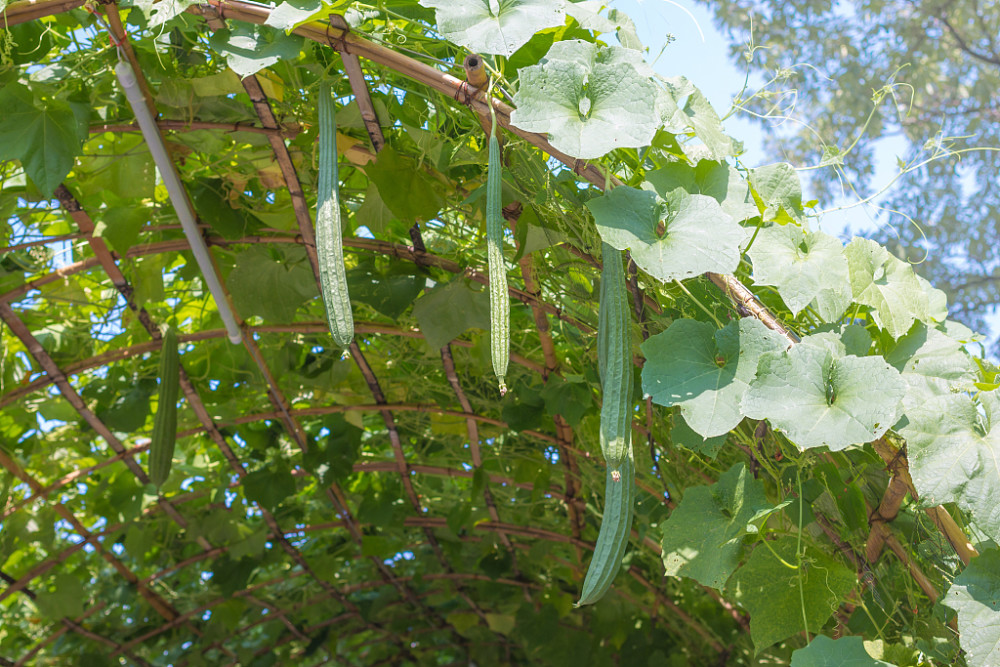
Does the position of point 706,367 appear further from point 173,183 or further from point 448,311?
point 173,183

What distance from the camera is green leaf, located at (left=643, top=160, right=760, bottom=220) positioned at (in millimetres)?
957

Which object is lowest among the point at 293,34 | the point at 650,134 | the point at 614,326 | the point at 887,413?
the point at 887,413

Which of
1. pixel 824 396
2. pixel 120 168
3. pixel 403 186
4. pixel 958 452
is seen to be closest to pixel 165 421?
pixel 120 168

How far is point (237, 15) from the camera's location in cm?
104

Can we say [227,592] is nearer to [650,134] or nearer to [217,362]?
[217,362]

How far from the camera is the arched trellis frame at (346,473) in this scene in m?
1.28

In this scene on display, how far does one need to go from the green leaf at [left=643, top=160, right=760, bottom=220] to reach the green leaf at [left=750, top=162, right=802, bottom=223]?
2 cm

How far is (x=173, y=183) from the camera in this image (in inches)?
54.7

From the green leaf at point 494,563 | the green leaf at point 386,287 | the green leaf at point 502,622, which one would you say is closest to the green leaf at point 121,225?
the green leaf at point 386,287

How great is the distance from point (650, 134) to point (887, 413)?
35cm

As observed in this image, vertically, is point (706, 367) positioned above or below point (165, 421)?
below

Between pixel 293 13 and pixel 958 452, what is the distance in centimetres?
86

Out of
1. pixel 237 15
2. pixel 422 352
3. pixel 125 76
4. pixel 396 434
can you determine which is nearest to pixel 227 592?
pixel 396 434

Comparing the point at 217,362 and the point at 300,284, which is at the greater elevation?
the point at 217,362
